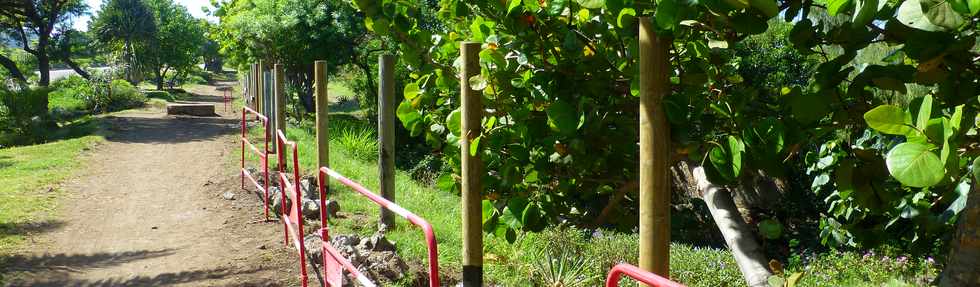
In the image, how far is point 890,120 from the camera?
1.30 meters

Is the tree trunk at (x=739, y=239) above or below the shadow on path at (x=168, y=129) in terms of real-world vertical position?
above

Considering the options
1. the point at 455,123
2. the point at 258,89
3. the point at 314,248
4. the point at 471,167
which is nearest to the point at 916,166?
the point at 455,123

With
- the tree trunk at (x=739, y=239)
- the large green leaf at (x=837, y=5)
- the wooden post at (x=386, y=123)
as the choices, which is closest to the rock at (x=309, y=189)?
the wooden post at (x=386, y=123)

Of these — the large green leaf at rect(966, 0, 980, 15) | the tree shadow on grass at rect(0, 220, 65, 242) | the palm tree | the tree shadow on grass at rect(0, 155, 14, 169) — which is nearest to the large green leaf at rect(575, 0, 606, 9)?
the large green leaf at rect(966, 0, 980, 15)

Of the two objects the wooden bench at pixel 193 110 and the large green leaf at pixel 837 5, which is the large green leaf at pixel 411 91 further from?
the wooden bench at pixel 193 110

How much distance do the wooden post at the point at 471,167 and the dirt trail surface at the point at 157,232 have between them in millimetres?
2757

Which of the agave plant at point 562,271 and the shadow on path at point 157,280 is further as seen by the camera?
the shadow on path at point 157,280

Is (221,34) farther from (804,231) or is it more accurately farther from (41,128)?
(804,231)

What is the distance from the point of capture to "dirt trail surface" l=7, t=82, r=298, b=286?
246 inches

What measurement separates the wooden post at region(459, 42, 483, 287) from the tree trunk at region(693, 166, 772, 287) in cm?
81

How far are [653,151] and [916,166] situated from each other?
842 mm

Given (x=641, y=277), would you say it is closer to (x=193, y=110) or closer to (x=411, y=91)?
(x=411, y=91)

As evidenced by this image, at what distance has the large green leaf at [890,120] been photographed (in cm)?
128

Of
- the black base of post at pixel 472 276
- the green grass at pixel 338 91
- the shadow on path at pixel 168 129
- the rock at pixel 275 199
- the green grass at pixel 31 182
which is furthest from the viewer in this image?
the green grass at pixel 338 91
